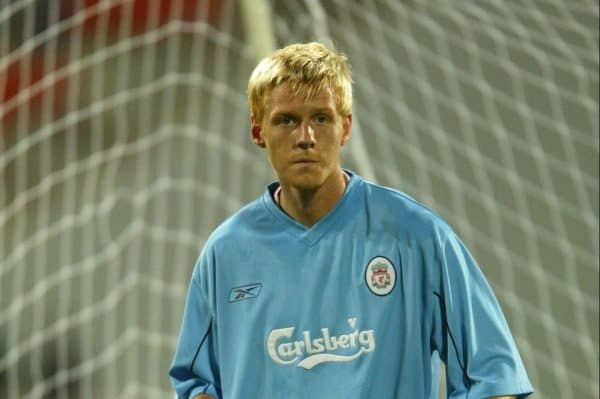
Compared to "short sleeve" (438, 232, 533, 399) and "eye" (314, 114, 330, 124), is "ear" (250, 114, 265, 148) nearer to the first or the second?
"eye" (314, 114, 330, 124)

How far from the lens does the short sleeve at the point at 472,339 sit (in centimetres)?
171

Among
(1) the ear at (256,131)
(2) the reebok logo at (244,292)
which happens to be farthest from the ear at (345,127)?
(2) the reebok logo at (244,292)

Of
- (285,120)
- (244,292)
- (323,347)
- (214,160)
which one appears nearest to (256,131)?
(285,120)

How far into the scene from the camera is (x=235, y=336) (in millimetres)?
1849

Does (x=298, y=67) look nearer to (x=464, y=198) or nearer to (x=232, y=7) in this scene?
(x=464, y=198)

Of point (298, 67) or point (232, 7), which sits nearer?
point (298, 67)

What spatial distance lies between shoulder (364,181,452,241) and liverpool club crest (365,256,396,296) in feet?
0.16

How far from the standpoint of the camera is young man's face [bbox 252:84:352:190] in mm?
1773

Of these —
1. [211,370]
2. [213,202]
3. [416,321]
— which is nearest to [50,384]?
[213,202]

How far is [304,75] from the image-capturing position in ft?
5.90

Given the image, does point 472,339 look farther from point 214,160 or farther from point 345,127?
point 214,160

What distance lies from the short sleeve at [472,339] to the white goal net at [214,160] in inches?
81.5

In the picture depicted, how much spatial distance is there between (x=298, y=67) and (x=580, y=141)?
7.74 ft

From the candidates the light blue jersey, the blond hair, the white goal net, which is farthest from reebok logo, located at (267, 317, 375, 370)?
the white goal net
